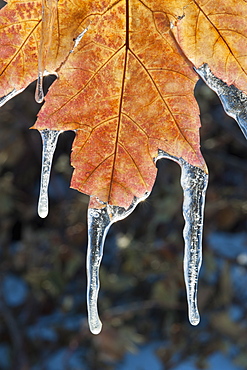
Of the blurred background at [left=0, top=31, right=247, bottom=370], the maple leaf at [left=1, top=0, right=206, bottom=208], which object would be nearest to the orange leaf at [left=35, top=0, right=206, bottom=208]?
the maple leaf at [left=1, top=0, right=206, bottom=208]

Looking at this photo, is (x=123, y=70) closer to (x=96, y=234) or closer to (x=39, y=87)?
(x=39, y=87)

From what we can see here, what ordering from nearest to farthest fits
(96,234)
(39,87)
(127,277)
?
1. (39,87)
2. (96,234)
3. (127,277)

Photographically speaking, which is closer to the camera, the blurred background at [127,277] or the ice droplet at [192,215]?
the ice droplet at [192,215]

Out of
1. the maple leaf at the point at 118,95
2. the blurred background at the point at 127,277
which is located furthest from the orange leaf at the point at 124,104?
the blurred background at the point at 127,277

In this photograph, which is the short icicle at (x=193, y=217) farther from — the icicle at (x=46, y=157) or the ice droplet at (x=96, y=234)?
the icicle at (x=46, y=157)

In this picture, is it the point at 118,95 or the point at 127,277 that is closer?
the point at 118,95

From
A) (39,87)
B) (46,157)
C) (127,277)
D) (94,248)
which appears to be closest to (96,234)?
(94,248)

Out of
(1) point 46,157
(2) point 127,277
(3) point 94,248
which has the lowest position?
(2) point 127,277
